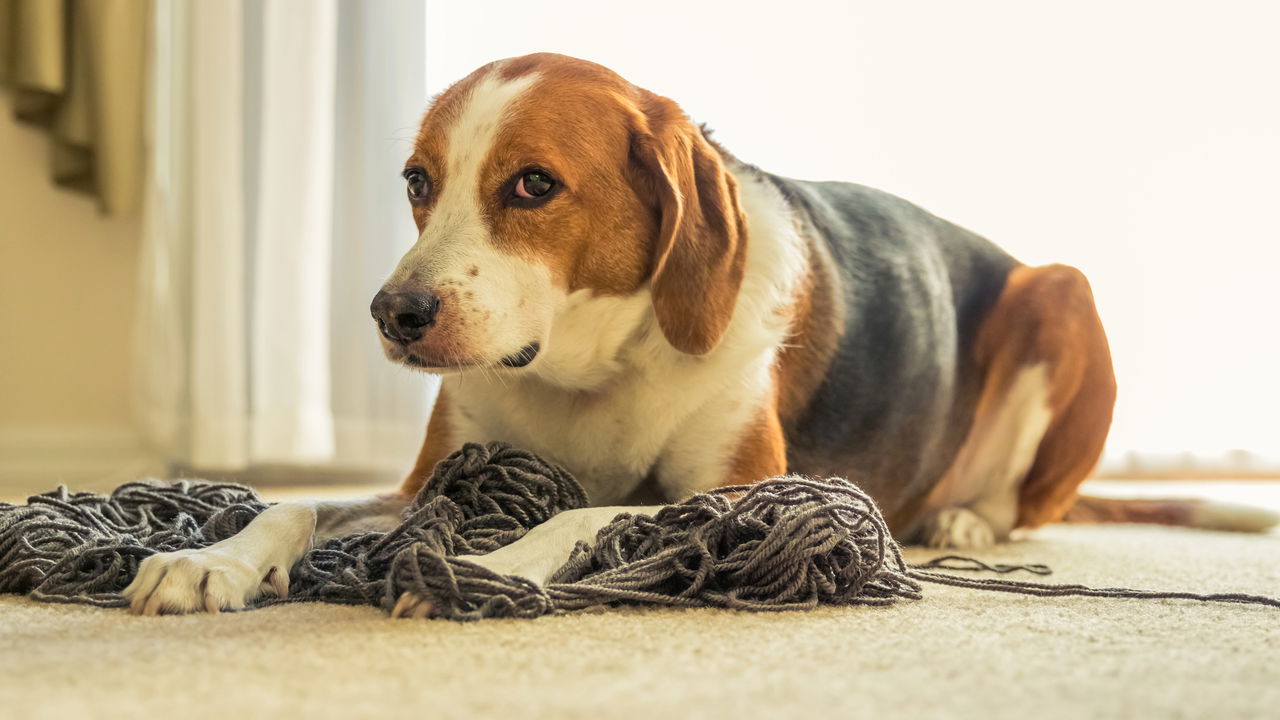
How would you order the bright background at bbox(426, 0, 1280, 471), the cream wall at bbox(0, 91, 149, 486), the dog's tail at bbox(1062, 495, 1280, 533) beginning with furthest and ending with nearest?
the cream wall at bbox(0, 91, 149, 486)
the bright background at bbox(426, 0, 1280, 471)
the dog's tail at bbox(1062, 495, 1280, 533)

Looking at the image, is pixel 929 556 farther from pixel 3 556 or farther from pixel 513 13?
pixel 513 13

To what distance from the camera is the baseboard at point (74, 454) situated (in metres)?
3.80

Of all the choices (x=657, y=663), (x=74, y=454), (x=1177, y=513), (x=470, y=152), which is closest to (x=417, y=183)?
(x=470, y=152)

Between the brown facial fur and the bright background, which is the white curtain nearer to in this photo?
the bright background

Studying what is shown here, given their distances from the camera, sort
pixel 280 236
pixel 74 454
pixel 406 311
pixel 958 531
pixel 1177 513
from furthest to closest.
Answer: pixel 74 454, pixel 280 236, pixel 1177 513, pixel 958 531, pixel 406 311

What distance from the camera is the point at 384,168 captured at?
3900 millimetres

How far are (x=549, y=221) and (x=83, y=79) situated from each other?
291 cm

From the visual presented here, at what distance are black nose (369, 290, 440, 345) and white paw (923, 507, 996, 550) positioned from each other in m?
1.33

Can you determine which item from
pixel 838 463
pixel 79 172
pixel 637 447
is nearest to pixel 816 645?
pixel 637 447

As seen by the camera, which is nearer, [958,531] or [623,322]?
[623,322]

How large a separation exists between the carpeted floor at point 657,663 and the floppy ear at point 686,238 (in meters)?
0.53

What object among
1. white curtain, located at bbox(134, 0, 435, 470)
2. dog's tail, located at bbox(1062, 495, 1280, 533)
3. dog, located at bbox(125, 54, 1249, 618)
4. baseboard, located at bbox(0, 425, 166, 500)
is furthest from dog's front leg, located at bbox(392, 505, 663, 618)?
baseboard, located at bbox(0, 425, 166, 500)

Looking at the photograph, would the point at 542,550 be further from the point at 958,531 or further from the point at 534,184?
the point at 958,531

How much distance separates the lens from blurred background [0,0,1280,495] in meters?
3.79
